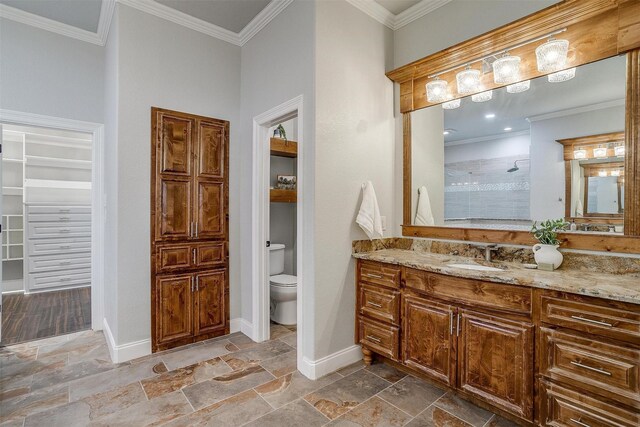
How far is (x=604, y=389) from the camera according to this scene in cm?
146

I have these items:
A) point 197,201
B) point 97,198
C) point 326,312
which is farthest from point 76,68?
point 326,312

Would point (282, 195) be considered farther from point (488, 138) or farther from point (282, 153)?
point (488, 138)

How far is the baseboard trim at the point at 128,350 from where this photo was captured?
2.62 metres

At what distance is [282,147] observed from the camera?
12.3ft

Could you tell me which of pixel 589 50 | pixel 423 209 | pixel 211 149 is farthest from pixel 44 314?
pixel 589 50

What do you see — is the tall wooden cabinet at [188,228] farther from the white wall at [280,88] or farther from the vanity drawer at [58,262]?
the vanity drawer at [58,262]

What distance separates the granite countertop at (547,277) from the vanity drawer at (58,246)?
497cm

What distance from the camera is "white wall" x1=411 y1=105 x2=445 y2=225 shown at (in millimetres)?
2762

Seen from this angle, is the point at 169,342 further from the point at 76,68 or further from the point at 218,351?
the point at 76,68

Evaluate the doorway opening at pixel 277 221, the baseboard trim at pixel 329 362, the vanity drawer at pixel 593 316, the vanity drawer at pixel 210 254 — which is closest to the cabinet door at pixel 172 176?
the vanity drawer at pixel 210 254

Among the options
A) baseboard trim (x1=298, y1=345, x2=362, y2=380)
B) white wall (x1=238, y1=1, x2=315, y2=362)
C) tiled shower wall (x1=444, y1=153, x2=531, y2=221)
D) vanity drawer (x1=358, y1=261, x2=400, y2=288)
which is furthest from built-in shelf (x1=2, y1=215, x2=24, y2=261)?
tiled shower wall (x1=444, y1=153, x2=531, y2=221)

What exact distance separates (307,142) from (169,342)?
2.17 metres

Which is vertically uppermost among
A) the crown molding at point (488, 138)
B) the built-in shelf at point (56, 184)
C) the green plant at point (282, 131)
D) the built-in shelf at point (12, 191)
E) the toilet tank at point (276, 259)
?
the green plant at point (282, 131)

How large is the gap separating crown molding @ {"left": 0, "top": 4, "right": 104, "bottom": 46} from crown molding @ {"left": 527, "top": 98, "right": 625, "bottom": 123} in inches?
159
